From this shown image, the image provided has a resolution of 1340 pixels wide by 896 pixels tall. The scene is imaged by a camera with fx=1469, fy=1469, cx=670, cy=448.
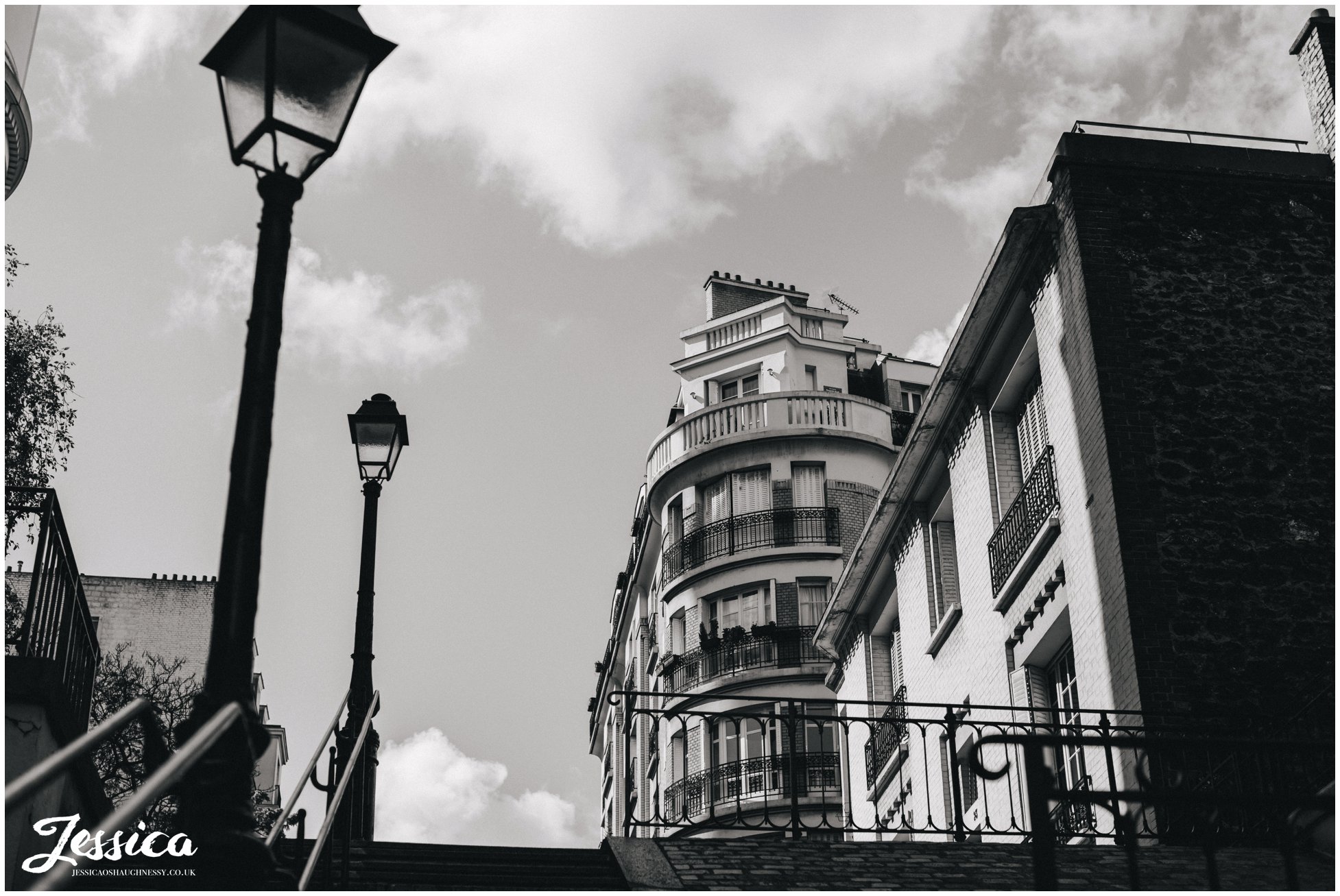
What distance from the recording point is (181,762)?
4.53 metres

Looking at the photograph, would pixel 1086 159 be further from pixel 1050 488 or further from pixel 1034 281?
pixel 1050 488

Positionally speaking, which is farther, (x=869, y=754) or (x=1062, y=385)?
(x=869, y=754)

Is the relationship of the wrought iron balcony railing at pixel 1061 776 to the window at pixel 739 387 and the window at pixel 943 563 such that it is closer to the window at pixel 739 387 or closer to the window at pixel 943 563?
the window at pixel 943 563

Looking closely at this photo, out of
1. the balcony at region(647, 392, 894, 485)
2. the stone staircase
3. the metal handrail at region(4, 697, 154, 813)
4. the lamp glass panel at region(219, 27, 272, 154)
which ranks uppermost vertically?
the balcony at region(647, 392, 894, 485)

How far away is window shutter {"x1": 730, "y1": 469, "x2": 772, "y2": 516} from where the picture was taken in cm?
3256

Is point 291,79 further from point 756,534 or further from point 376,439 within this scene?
point 756,534

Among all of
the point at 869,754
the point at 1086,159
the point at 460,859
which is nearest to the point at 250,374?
the point at 460,859

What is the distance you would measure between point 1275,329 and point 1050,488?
2.48m

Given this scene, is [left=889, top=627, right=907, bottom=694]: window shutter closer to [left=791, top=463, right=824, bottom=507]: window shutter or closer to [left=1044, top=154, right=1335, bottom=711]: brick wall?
[left=1044, top=154, right=1335, bottom=711]: brick wall

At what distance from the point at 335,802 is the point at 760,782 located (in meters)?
23.4

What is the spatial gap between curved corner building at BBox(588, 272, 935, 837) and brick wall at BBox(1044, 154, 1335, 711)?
16.4 meters

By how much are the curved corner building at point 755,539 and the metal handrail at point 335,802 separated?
1872 centimetres

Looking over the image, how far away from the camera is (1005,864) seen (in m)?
8.90

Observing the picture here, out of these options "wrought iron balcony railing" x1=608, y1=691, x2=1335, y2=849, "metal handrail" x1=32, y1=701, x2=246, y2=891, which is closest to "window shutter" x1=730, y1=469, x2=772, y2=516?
"wrought iron balcony railing" x1=608, y1=691, x2=1335, y2=849
